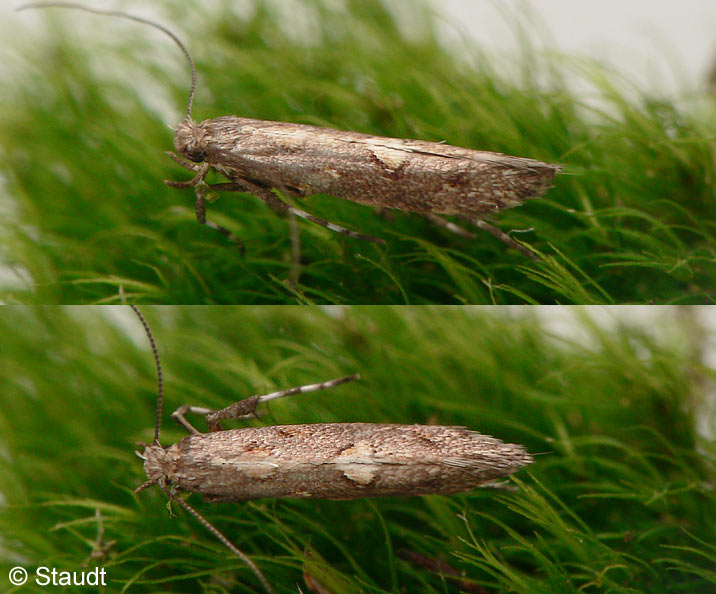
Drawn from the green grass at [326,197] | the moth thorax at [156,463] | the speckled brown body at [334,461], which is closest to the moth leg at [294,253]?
the green grass at [326,197]

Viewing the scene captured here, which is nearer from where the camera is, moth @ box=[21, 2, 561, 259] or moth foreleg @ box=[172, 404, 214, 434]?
moth @ box=[21, 2, 561, 259]

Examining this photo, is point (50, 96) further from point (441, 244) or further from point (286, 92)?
point (441, 244)

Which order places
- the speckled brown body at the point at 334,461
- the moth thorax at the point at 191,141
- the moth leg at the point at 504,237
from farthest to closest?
the moth thorax at the point at 191,141, the moth leg at the point at 504,237, the speckled brown body at the point at 334,461

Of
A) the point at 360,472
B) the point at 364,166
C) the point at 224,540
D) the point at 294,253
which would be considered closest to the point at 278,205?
the point at 294,253

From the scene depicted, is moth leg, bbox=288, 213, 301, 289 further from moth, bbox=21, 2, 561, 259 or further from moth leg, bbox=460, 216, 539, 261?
moth leg, bbox=460, 216, 539, 261

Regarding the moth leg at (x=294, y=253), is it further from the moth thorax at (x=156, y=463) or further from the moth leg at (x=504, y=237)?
the moth thorax at (x=156, y=463)

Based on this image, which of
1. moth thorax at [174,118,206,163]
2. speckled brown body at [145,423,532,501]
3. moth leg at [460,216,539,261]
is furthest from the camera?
moth thorax at [174,118,206,163]

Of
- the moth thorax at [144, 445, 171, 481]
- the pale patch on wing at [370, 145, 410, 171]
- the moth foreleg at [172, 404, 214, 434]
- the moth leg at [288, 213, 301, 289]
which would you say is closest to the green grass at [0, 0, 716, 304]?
the moth leg at [288, 213, 301, 289]

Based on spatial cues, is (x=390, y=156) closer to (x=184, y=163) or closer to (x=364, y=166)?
(x=364, y=166)
